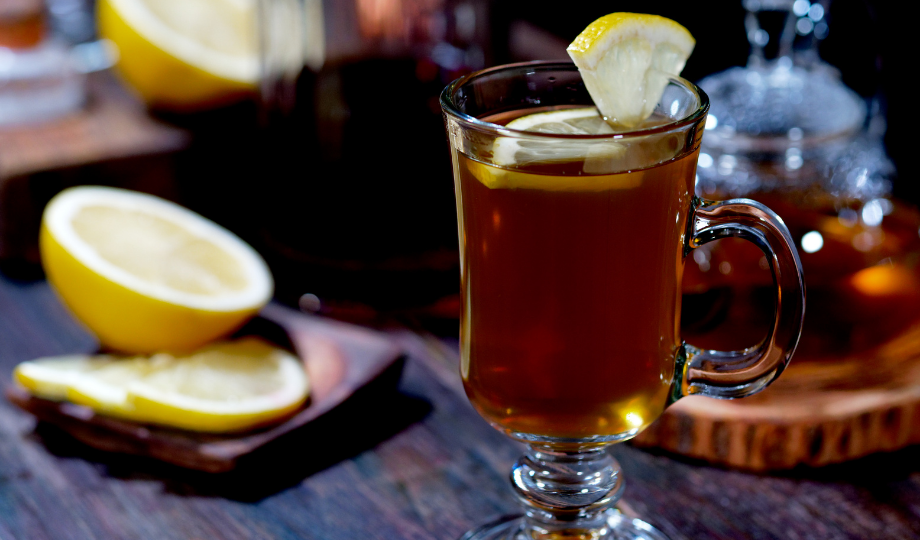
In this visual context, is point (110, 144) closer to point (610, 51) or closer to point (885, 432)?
point (610, 51)

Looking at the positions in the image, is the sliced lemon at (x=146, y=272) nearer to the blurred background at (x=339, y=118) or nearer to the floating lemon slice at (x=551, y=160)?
the blurred background at (x=339, y=118)

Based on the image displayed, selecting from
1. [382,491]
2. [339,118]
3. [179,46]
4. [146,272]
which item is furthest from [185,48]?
[382,491]

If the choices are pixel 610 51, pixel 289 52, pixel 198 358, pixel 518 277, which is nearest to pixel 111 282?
pixel 198 358

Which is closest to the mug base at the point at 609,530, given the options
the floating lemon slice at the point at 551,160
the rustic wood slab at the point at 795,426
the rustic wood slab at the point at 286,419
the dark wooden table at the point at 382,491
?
the dark wooden table at the point at 382,491

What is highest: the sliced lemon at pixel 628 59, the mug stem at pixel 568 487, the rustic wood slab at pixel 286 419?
the sliced lemon at pixel 628 59

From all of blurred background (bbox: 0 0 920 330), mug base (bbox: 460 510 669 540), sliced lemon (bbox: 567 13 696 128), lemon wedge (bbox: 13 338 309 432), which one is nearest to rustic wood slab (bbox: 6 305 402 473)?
lemon wedge (bbox: 13 338 309 432)

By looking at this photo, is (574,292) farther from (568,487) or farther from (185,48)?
(185,48)

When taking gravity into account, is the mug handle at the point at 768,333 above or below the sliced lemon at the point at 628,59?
below
